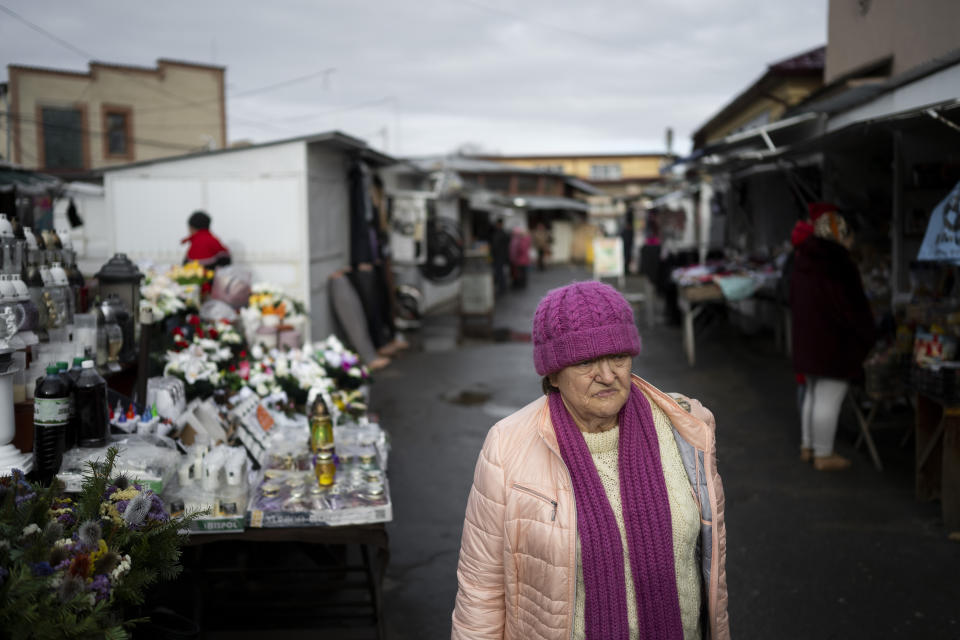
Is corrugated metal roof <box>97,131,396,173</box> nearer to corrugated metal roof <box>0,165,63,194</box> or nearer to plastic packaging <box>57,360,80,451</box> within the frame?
corrugated metal roof <box>0,165,63,194</box>

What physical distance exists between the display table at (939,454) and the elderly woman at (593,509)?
3.71m

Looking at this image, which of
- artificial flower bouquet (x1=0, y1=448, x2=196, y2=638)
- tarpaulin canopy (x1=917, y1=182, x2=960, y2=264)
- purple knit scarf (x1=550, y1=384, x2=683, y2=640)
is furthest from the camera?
tarpaulin canopy (x1=917, y1=182, x2=960, y2=264)

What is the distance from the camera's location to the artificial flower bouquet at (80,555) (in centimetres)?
201

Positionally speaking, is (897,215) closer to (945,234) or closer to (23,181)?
(945,234)

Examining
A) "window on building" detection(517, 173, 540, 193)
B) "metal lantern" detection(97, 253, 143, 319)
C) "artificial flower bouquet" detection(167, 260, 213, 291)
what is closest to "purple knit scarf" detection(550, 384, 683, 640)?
"metal lantern" detection(97, 253, 143, 319)

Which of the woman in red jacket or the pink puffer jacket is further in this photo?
the woman in red jacket

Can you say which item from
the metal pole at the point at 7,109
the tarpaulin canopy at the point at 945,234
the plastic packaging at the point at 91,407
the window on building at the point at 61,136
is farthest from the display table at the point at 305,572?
the window on building at the point at 61,136

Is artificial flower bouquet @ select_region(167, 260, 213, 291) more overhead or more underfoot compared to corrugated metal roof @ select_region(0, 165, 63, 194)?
more underfoot

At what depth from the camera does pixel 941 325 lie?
6258 mm

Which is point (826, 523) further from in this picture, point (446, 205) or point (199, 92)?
point (199, 92)

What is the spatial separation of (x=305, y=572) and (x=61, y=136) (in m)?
29.9

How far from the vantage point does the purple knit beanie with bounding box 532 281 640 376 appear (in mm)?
2375

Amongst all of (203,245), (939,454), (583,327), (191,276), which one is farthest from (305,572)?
(203,245)

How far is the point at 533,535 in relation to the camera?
237 cm
